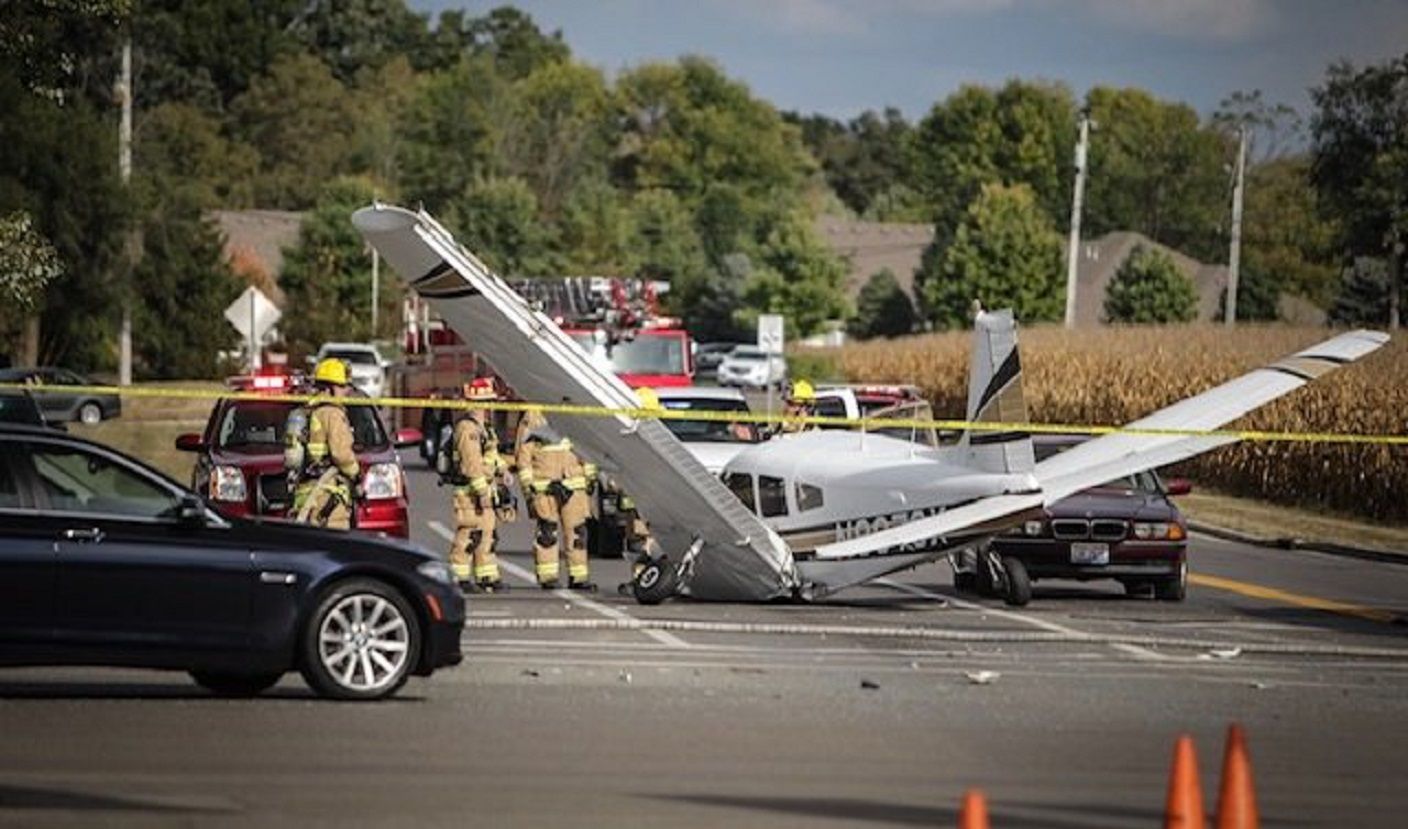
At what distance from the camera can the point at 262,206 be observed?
147 meters

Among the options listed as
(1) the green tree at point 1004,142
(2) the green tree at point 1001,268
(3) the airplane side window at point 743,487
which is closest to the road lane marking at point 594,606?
(3) the airplane side window at point 743,487

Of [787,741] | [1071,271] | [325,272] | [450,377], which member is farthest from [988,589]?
[325,272]

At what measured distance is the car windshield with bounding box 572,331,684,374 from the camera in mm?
44250

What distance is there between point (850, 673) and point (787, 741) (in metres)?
3.48

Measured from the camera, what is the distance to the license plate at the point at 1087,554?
24.0 m

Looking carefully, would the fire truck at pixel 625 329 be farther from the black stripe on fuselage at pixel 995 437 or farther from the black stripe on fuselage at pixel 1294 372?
the black stripe on fuselage at pixel 995 437

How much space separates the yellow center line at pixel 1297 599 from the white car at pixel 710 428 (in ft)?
15.1

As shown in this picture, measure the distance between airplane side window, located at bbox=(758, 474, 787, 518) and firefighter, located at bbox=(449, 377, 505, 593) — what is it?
2.24 metres

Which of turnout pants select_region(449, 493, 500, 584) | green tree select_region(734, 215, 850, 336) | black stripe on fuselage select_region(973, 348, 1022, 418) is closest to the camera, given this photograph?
black stripe on fuselage select_region(973, 348, 1022, 418)

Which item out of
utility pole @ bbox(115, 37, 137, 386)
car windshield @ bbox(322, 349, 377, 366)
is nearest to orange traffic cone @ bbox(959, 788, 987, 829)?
utility pole @ bbox(115, 37, 137, 386)

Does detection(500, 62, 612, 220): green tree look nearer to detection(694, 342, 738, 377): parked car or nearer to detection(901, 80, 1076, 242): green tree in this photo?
detection(901, 80, 1076, 242): green tree

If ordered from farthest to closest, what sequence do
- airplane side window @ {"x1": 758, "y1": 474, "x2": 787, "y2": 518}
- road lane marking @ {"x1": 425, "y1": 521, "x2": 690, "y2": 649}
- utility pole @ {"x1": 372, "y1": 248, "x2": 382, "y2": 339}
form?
1. utility pole @ {"x1": 372, "y1": 248, "x2": 382, "y2": 339}
2. airplane side window @ {"x1": 758, "y1": 474, "x2": 787, "y2": 518}
3. road lane marking @ {"x1": 425, "y1": 521, "x2": 690, "y2": 649}

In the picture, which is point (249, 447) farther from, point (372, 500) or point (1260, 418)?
point (1260, 418)

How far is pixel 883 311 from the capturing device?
138m
